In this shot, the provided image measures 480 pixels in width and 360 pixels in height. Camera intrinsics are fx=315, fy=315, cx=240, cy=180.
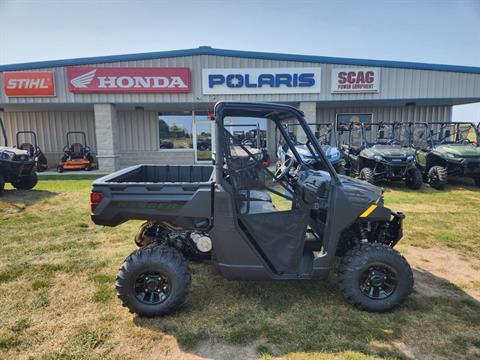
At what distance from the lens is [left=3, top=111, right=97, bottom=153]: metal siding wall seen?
15.4 metres

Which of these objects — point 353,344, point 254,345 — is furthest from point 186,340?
point 353,344

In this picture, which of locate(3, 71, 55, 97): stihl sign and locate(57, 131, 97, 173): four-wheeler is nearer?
locate(3, 71, 55, 97): stihl sign

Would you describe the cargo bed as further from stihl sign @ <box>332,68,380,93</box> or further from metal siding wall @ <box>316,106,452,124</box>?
metal siding wall @ <box>316,106,452,124</box>

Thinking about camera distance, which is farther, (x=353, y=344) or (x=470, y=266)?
(x=470, y=266)

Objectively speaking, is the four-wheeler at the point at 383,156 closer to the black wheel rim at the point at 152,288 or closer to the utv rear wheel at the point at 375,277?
the utv rear wheel at the point at 375,277

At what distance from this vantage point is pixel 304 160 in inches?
157

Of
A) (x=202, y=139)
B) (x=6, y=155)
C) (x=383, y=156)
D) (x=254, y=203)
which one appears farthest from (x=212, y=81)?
(x=254, y=203)

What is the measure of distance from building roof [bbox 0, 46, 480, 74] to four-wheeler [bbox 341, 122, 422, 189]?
3262mm

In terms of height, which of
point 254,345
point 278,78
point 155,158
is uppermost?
point 278,78

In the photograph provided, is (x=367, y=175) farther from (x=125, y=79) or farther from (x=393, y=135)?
(x=125, y=79)

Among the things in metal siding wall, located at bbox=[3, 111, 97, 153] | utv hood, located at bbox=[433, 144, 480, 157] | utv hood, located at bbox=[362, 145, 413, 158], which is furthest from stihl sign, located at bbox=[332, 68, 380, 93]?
metal siding wall, located at bbox=[3, 111, 97, 153]

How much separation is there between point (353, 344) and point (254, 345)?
0.81m

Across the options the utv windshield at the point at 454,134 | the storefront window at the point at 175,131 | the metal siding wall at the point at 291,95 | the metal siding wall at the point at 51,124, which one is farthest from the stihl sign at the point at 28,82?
the utv windshield at the point at 454,134

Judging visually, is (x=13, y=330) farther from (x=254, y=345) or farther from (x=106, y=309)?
(x=254, y=345)
